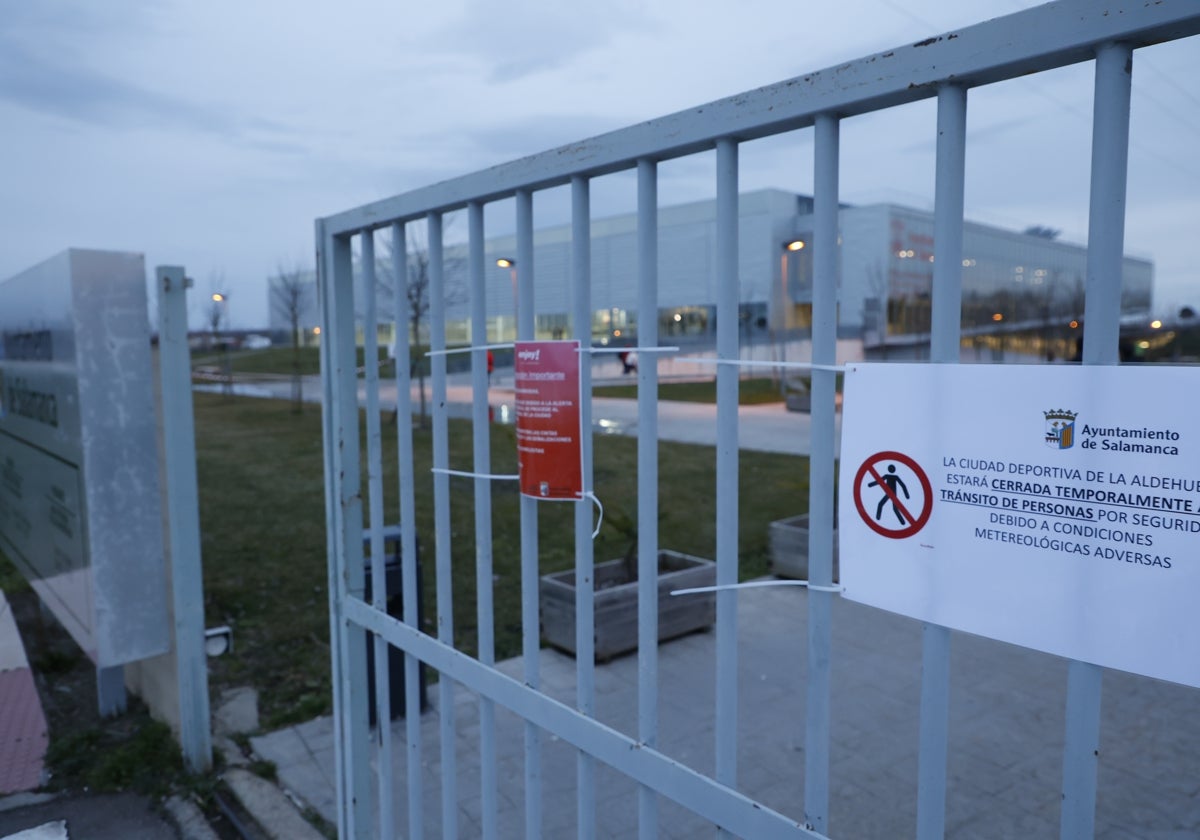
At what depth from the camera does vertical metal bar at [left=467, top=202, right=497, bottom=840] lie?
2.44 meters

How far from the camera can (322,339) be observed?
10.4ft

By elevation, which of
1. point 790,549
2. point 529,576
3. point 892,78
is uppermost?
point 892,78

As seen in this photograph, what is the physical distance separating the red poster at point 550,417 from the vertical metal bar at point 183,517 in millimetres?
2950

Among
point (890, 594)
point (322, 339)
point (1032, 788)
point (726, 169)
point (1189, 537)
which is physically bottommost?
point (1032, 788)

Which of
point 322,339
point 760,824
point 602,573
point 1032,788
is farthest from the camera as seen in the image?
point 602,573

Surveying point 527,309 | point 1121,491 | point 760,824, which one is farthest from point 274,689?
point 1121,491

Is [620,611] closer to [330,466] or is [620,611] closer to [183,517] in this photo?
[183,517]

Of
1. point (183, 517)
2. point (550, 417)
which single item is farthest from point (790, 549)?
point (550, 417)

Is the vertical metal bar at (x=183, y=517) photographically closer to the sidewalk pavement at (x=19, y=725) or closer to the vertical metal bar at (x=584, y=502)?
the sidewalk pavement at (x=19, y=725)

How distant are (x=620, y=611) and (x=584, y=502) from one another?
160 inches

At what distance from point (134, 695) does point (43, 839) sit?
5.33ft

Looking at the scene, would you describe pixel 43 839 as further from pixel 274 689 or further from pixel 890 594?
pixel 890 594

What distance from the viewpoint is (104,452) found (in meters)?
4.48

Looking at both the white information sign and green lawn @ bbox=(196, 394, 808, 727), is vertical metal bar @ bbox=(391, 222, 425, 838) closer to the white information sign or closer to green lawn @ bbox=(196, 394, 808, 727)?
the white information sign
